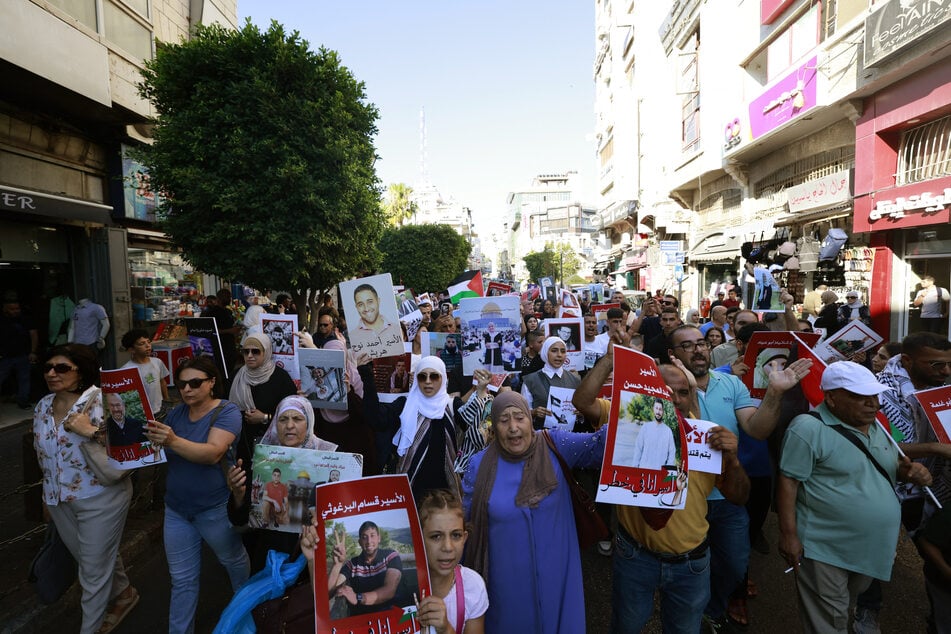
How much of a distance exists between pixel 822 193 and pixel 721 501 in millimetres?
12220

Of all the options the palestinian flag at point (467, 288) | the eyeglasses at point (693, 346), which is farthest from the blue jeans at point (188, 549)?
the palestinian flag at point (467, 288)

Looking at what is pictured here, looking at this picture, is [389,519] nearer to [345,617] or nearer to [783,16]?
[345,617]

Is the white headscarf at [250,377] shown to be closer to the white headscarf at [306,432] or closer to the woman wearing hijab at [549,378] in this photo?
the white headscarf at [306,432]

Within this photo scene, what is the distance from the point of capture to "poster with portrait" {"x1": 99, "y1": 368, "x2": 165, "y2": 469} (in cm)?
321

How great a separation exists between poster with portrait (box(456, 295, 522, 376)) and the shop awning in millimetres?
7871

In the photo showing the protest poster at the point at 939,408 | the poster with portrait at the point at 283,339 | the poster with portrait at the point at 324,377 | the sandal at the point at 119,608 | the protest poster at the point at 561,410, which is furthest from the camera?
the poster with portrait at the point at 283,339

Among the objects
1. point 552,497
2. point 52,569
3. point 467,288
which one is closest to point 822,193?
point 467,288

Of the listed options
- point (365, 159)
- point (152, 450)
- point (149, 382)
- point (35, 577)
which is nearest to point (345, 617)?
point (152, 450)

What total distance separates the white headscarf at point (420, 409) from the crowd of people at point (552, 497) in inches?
0.6

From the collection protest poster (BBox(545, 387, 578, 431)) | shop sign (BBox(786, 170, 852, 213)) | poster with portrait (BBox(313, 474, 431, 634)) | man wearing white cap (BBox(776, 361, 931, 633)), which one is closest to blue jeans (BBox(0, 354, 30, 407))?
protest poster (BBox(545, 387, 578, 431))

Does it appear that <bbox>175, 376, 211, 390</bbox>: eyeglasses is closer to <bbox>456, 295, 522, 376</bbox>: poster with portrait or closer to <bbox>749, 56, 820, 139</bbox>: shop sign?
<bbox>456, 295, 522, 376</bbox>: poster with portrait

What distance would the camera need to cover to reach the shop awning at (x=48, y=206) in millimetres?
8125

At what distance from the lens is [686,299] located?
81.1ft

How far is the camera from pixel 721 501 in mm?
3275
